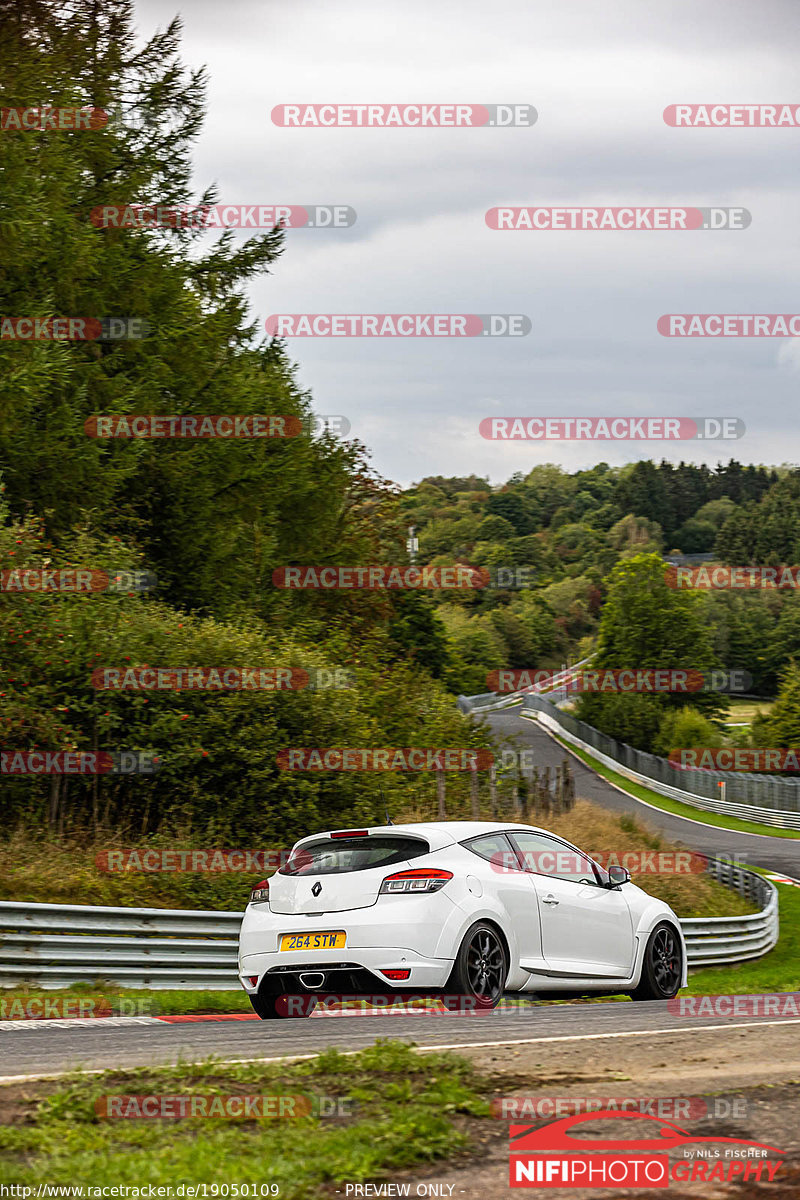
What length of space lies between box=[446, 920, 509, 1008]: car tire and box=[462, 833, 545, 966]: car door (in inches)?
8.8

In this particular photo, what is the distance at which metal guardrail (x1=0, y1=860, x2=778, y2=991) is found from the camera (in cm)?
1102

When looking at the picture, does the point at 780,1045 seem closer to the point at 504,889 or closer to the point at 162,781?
the point at 504,889

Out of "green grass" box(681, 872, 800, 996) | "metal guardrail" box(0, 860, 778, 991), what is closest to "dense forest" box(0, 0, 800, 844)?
"metal guardrail" box(0, 860, 778, 991)

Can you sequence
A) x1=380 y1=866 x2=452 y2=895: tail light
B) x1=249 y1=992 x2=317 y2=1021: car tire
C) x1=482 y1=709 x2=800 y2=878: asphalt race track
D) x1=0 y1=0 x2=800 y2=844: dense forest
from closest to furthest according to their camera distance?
1. x1=380 y1=866 x2=452 y2=895: tail light
2. x1=249 y1=992 x2=317 y2=1021: car tire
3. x1=0 y1=0 x2=800 y2=844: dense forest
4. x1=482 y1=709 x2=800 y2=878: asphalt race track

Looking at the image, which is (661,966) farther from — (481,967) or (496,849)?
(481,967)

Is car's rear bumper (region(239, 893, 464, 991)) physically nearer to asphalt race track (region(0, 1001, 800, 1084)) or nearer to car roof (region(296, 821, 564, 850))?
asphalt race track (region(0, 1001, 800, 1084))

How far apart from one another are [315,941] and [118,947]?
3.46 m

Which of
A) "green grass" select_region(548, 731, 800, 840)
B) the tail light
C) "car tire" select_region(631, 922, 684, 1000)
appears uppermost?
the tail light

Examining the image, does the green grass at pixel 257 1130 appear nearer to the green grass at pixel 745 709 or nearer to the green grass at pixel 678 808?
the green grass at pixel 678 808

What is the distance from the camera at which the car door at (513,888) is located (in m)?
9.21

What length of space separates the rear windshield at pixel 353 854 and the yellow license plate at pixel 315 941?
0.45 metres

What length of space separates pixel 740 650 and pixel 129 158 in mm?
103339

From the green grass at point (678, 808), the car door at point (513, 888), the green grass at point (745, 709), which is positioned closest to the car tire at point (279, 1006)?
the car door at point (513, 888)

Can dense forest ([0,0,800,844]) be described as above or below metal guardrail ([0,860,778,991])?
above
